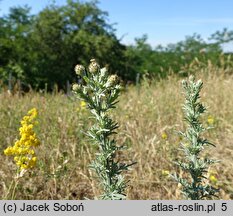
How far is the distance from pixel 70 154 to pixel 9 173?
0.68 metres

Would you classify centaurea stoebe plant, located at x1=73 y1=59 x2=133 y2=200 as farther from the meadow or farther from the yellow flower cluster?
the yellow flower cluster

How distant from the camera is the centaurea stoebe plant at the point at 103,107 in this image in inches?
48.1

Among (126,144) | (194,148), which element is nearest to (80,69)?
(194,148)

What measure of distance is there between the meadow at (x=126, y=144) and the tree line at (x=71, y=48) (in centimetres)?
903

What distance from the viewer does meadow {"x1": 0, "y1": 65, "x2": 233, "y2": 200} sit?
9.52 feet

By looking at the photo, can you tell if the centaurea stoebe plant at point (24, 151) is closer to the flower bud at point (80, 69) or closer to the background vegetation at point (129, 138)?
the background vegetation at point (129, 138)

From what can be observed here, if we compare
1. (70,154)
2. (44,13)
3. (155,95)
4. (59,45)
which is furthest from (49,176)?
(44,13)

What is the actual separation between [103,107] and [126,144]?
2447 mm

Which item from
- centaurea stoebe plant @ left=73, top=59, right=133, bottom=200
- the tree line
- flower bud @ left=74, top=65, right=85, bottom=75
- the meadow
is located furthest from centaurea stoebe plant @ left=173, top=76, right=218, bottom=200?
the tree line

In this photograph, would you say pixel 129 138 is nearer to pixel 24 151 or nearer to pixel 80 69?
pixel 24 151

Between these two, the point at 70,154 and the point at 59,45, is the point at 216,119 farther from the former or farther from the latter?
the point at 59,45

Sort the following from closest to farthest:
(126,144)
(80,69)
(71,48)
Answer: (80,69) < (126,144) < (71,48)

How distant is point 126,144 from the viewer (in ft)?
12.0

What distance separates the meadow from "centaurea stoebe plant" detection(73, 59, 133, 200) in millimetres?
885
